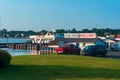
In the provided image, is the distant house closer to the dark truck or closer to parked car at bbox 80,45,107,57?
the dark truck

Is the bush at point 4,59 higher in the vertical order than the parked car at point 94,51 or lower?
higher

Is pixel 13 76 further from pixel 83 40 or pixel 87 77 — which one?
pixel 83 40

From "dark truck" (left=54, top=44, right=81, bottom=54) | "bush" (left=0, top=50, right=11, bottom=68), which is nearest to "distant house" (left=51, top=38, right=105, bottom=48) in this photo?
"dark truck" (left=54, top=44, right=81, bottom=54)

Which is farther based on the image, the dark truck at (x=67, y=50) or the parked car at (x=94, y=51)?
the dark truck at (x=67, y=50)

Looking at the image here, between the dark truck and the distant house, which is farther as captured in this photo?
the distant house

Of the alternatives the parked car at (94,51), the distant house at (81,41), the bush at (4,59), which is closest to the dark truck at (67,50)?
the parked car at (94,51)

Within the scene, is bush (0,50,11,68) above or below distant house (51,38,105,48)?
above

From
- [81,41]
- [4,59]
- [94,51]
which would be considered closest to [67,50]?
[94,51]

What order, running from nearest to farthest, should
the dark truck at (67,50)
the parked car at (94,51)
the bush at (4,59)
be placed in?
the bush at (4,59)
the parked car at (94,51)
the dark truck at (67,50)

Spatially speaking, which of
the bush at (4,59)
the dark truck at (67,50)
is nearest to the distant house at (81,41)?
the dark truck at (67,50)

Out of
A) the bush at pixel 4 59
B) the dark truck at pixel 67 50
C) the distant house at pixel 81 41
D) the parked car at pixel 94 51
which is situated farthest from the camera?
the distant house at pixel 81 41

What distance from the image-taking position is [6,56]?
22.8 m

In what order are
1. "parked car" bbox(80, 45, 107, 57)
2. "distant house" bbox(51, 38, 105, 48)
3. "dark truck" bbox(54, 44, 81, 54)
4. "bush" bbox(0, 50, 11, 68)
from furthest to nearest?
"distant house" bbox(51, 38, 105, 48) < "dark truck" bbox(54, 44, 81, 54) < "parked car" bbox(80, 45, 107, 57) < "bush" bbox(0, 50, 11, 68)

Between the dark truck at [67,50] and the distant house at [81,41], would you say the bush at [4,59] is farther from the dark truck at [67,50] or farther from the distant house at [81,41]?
the distant house at [81,41]
